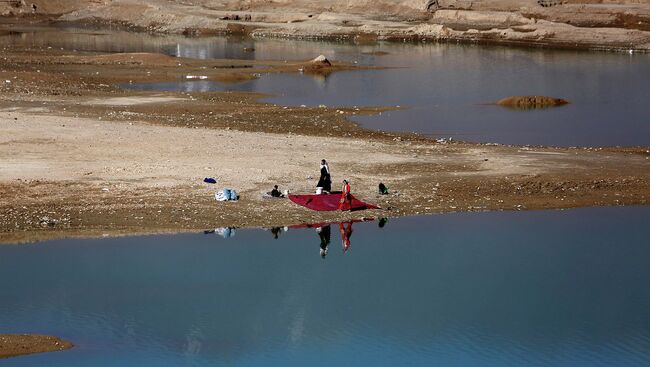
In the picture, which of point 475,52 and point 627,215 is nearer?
point 627,215

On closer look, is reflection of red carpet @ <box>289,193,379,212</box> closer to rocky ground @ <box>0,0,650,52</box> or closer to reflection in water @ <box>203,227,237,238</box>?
reflection in water @ <box>203,227,237,238</box>

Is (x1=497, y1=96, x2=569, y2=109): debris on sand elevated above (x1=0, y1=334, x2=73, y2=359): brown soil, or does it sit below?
above

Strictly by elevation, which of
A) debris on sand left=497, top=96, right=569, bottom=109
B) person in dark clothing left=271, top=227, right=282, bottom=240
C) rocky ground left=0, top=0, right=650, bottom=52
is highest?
rocky ground left=0, top=0, right=650, bottom=52

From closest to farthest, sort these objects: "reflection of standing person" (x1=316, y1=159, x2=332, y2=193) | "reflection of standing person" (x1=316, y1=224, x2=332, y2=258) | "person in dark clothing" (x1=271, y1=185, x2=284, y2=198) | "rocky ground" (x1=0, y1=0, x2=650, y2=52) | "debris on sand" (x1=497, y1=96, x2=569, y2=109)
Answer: "reflection of standing person" (x1=316, y1=224, x2=332, y2=258)
"person in dark clothing" (x1=271, y1=185, x2=284, y2=198)
"reflection of standing person" (x1=316, y1=159, x2=332, y2=193)
"debris on sand" (x1=497, y1=96, x2=569, y2=109)
"rocky ground" (x1=0, y1=0, x2=650, y2=52)

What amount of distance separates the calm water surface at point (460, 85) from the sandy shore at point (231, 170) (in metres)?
4.04

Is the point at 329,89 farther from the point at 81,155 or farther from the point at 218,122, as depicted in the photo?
the point at 81,155

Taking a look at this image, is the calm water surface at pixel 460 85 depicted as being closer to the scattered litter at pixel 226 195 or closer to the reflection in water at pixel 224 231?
the scattered litter at pixel 226 195

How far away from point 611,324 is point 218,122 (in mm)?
19598

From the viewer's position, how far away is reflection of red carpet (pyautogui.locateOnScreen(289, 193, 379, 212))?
2581 centimetres

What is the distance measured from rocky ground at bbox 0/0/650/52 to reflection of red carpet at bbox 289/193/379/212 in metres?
47.1

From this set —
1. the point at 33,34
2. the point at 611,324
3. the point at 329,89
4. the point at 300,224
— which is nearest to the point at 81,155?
the point at 300,224

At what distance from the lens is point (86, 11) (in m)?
99.9

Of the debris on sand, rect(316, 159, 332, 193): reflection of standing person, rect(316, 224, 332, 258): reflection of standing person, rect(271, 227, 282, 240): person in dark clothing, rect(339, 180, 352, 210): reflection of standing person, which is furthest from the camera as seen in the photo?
the debris on sand

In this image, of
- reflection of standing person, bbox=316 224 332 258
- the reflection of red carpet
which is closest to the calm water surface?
the reflection of red carpet
